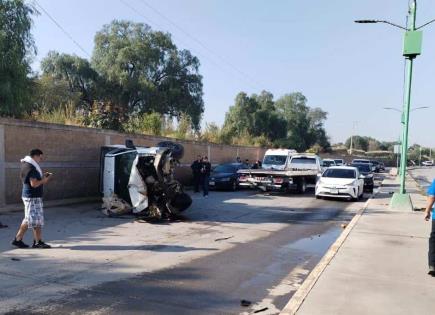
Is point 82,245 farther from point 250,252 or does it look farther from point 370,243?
point 370,243

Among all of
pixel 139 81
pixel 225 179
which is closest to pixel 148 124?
pixel 225 179

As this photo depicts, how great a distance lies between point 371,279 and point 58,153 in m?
12.1

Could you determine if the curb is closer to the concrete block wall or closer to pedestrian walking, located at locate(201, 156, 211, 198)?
the concrete block wall

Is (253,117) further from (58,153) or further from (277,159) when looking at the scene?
(58,153)

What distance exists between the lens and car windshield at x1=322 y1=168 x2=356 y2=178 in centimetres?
2141

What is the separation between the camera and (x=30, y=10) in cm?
2130

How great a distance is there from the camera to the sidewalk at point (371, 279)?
5781mm

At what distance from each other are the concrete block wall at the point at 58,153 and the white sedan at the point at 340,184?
853 centimetres

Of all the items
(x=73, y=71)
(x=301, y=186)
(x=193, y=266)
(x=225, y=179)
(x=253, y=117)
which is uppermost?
(x=73, y=71)

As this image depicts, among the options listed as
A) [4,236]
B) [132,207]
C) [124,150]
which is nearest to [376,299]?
[4,236]

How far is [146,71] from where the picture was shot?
171 feet

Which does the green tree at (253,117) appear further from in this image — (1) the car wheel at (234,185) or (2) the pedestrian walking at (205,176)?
(2) the pedestrian walking at (205,176)

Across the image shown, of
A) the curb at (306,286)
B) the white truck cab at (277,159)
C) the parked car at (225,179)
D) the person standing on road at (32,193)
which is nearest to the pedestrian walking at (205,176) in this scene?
the parked car at (225,179)

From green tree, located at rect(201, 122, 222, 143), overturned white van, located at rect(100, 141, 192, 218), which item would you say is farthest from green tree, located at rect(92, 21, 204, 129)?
overturned white van, located at rect(100, 141, 192, 218)
